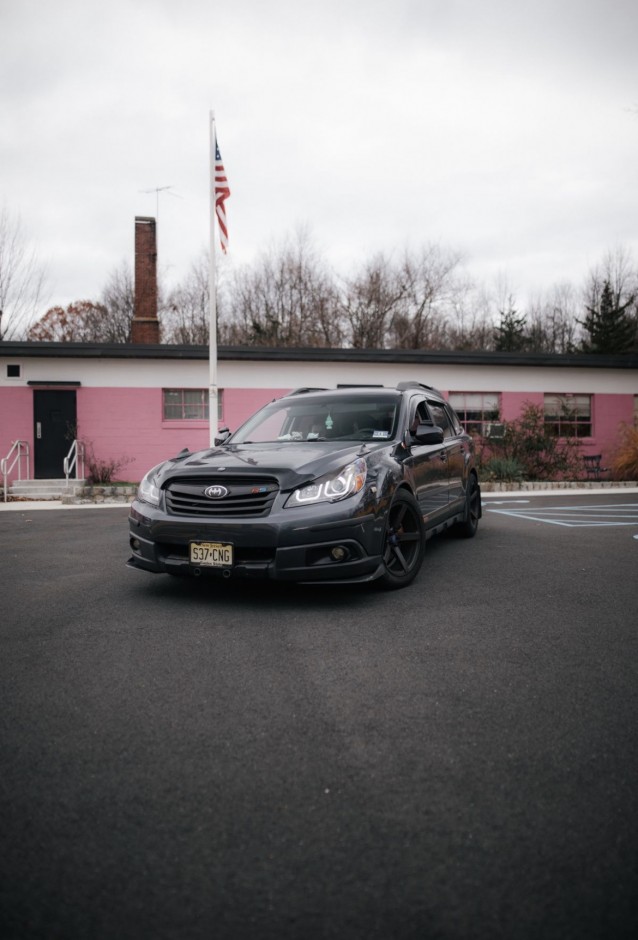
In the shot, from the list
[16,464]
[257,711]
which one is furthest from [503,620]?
[16,464]

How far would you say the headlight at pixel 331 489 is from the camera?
14.6 feet

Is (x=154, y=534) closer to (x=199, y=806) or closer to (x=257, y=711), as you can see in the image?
(x=257, y=711)

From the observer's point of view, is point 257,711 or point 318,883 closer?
point 318,883

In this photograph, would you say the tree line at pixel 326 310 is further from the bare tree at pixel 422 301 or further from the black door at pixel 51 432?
the black door at pixel 51 432

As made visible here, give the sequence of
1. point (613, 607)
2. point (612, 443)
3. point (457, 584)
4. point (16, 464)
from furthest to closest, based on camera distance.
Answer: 1. point (612, 443)
2. point (16, 464)
3. point (457, 584)
4. point (613, 607)

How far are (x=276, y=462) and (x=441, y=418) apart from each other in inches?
121

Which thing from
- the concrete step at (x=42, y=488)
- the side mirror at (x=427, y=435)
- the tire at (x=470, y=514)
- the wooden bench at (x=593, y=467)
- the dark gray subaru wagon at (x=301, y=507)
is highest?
the side mirror at (x=427, y=435)

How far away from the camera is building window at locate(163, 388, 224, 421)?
59.2 feet

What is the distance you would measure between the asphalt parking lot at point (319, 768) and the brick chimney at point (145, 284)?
1803cm

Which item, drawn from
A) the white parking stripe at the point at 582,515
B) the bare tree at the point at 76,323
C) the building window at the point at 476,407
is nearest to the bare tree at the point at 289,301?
the bare tree at the point at 76,323

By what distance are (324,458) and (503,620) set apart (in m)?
1.70

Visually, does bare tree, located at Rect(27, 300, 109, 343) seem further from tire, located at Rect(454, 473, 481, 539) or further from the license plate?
the license plate

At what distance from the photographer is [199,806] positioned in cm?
207

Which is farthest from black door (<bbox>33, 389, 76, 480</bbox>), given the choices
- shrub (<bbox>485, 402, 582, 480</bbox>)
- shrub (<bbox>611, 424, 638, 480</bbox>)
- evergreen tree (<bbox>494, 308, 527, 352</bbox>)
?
evergreen tree (<bbox>494, 308, 527, 352</bbox>)
